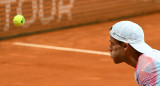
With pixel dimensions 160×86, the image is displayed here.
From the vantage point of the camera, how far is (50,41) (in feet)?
33.3

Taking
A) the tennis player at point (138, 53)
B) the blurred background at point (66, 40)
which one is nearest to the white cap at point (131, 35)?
the tennis player at point (138, 53)

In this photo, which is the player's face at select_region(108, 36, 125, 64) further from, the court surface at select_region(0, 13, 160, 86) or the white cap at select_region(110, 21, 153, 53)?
the court surface at select_region(0, 13, 160, 86)

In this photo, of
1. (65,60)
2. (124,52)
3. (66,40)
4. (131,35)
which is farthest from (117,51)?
(66,40)

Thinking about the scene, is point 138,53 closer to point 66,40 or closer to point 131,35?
point 131,35

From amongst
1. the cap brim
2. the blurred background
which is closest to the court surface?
the blurred background

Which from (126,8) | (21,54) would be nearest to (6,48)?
(21,54)

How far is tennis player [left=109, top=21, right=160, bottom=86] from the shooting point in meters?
3.43

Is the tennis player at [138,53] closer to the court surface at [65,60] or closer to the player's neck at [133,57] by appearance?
the player's neck at [133,57]

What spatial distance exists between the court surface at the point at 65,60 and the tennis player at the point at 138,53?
372cm

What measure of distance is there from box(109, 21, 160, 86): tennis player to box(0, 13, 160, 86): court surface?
12.2 feet

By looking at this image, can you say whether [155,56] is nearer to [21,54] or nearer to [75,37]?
[21,54]

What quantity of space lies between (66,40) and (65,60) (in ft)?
5.46

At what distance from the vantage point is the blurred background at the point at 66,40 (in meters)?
7.64

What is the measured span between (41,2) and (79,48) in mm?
2280
